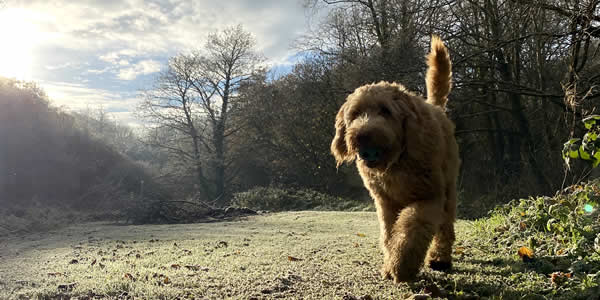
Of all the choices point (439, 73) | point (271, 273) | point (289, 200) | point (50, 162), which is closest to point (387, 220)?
point (271, 273)

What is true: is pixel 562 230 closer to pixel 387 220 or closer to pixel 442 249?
pixel 442 249

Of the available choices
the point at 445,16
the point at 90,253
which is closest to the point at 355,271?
the point at 90,253

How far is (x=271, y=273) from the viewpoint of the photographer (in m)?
3.05

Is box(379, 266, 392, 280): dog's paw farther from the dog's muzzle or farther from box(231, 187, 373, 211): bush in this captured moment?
box(231, 187, 373, 211): bush

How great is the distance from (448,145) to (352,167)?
10.4 meters

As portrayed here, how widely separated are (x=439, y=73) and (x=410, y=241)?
108 inches

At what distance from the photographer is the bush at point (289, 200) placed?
543 inches

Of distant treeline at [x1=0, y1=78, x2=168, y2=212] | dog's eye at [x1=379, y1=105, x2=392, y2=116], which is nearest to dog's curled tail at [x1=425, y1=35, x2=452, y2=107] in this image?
dog's eye at [x1=379, y1=105, x2=392, y2=116]

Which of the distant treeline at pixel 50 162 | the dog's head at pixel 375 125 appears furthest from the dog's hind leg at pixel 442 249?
the distant treeline at pixel 50 162

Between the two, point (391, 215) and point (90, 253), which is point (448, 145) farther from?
Result: point (90, 253)

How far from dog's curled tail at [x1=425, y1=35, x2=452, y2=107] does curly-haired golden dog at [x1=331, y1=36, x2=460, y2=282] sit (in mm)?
1218

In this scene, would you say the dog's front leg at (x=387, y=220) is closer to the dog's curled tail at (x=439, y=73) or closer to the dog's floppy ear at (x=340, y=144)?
the dog's floppy ear at (x=340, y=144)

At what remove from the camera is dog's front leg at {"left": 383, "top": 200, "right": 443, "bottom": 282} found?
2.50 metres

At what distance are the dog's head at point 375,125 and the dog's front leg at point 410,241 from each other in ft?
1.49
